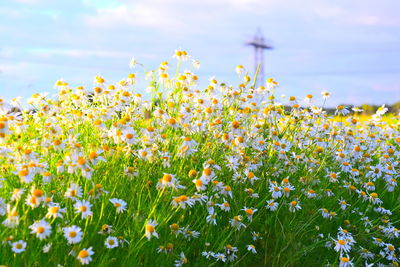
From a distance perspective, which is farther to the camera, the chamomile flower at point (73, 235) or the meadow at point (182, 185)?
the meadow at point (182, 185)

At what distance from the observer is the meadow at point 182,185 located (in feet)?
12.0

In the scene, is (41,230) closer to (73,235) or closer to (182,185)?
(73,235)

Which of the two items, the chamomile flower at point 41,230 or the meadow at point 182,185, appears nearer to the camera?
the chamomile flower at point 41,230

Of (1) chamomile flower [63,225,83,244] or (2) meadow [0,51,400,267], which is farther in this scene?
(2) meadow [0,51,400,267]

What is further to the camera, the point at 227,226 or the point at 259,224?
the point at 259,224

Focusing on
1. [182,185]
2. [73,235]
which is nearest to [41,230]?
[73,235]

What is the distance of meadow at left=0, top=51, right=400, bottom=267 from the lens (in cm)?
365

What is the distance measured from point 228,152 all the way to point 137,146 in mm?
924

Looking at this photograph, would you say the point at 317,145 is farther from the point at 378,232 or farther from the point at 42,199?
the point at 42,199

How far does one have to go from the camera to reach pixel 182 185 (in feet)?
14.1

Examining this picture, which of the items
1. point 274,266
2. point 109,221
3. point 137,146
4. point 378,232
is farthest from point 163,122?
point 378,232

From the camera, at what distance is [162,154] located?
14.2 ft

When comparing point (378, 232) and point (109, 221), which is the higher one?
point (109, 221)

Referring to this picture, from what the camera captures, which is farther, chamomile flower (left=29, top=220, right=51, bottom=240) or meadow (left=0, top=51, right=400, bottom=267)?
meadow (left=0, top=51, right=400, bottom=267)
